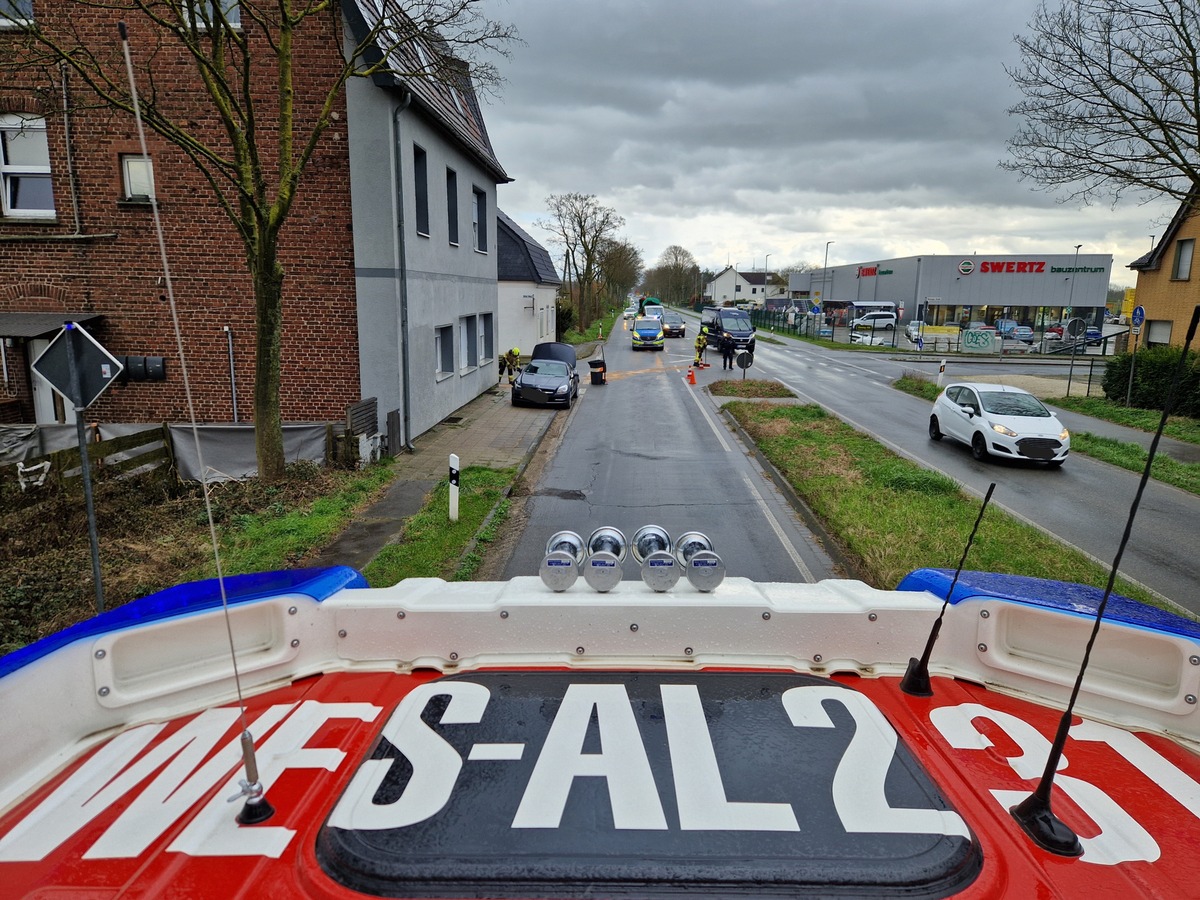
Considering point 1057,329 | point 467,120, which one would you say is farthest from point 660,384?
point 1057,329

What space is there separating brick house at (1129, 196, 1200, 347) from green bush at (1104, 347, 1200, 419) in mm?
5034

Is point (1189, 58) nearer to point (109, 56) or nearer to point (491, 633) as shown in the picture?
point (491, 633)

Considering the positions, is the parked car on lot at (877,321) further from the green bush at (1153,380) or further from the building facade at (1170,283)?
the green bush at (1153,380)

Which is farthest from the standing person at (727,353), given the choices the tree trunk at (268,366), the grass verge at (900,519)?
the tree trunk at (268,366)

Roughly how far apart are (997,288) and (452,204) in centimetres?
5669

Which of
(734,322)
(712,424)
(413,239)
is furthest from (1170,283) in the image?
(413,239)

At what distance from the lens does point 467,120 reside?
66.8ft

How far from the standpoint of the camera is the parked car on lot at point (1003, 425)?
48.4 ft

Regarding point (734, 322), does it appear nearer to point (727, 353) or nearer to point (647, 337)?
point (647, 337)

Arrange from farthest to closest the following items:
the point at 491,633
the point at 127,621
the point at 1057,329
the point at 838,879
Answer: the point at 1057,329
the point at 491,633
the point at 127,621
the point at 838,879

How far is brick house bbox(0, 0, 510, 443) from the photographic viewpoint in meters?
13.5

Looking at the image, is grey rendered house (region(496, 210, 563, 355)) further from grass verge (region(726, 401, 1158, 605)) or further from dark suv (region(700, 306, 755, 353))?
grass verge (region(726, 401, 1158, 605))

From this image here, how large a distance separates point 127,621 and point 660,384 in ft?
86.9

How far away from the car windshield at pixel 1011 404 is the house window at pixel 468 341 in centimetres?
1288
